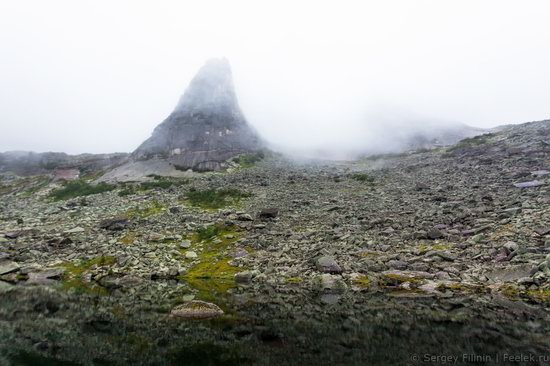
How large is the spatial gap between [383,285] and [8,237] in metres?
42.9

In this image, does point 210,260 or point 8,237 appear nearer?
point 210,260

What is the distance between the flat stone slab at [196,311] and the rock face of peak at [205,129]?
211 ft

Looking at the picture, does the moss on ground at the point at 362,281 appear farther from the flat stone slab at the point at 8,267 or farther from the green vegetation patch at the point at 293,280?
the flat stone slab at the point at 8,267

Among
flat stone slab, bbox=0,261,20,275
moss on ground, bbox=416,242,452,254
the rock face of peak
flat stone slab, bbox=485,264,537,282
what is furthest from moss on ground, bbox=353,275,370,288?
the rock face of peak

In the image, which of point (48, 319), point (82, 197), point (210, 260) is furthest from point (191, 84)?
point (48, 319)

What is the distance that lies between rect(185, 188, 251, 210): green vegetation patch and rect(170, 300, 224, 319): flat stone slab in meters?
33.8

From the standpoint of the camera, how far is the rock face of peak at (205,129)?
3632 inches

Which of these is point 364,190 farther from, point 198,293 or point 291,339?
point 291,339

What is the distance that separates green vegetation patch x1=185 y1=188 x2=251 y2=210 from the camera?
57594mm

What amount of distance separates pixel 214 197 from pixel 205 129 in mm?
45713

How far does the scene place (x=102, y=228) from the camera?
49094 millimetres

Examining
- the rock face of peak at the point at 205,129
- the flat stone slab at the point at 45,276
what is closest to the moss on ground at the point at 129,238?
the flat stone slab at the point at 45,276

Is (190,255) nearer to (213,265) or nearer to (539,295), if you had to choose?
(213,265)

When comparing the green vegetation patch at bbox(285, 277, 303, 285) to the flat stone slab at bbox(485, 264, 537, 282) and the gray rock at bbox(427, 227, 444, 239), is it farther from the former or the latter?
the gray rock at bbox(427, 227, 444, 239)
